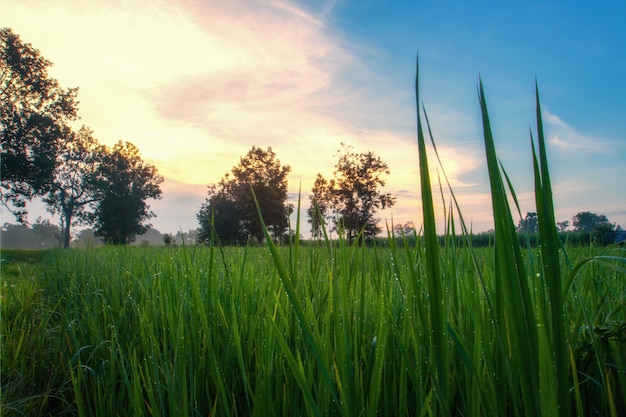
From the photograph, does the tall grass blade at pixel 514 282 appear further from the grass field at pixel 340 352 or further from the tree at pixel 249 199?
the tree at pixel 249 199

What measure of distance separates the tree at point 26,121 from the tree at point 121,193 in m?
7.73

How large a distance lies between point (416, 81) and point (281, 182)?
47.1m

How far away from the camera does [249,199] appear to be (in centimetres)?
4038

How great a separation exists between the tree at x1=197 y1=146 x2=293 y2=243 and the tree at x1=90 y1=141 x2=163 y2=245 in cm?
725

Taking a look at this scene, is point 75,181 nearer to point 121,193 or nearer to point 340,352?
point 121,193

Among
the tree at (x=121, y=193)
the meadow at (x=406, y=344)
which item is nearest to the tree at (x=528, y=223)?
the meadow at (x=406, y=344)

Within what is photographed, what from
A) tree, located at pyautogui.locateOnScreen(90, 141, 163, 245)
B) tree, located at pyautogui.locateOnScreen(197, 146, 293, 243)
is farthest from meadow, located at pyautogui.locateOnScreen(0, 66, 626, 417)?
tree, located at pyautogui.locateOnScreen(90, 141, 163, 245)

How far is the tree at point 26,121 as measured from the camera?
30578 millimetres

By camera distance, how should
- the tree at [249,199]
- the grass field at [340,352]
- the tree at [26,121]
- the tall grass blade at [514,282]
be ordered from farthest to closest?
the tree at [249,199] < the tree at [26,121] < the grass field at [340,352] < the tall grass blade at [514,282]

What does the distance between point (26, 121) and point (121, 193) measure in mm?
12622

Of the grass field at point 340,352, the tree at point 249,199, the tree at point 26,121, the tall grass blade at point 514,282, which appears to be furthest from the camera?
the tree at point 249,199

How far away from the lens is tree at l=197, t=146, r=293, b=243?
1586 inches

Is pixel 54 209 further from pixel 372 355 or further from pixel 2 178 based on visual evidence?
pixel 372 355

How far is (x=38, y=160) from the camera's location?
108 ft
